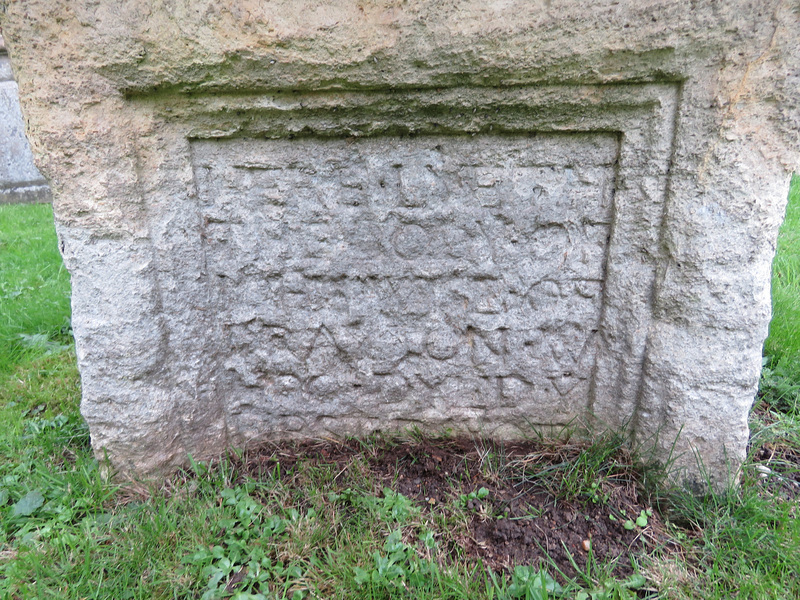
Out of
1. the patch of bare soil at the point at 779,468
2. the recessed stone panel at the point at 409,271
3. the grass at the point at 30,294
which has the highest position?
the recessed stone panel at the point at 409,271

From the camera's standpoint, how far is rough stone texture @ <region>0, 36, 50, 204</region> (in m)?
5.28

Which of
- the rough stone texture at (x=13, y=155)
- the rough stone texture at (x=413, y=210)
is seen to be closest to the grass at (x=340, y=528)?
the rough stone texture at (x=413, y=210)

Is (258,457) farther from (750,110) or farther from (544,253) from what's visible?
(750,110)

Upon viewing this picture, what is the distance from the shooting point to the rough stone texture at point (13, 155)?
5281mm

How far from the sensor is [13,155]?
546 centimetres

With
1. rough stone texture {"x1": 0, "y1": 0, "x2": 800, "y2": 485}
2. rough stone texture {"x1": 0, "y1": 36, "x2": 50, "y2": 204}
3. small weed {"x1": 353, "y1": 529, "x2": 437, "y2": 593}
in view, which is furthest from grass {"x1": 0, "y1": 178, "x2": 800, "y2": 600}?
rough stone texture {"x1": 0, "y1": 36, "x2": 50, "y2": 204}

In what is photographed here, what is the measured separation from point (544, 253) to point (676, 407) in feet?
2.02

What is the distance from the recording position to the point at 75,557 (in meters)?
1.46

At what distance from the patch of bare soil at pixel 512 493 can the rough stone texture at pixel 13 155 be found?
509 cm

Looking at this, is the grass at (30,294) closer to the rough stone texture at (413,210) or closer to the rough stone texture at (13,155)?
the rough stone texture at (13,155)

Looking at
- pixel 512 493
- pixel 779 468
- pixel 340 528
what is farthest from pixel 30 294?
pixel 779 468

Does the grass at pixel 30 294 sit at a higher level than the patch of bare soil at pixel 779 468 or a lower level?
higher

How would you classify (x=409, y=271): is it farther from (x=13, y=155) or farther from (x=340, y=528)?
(x=13, y=155)

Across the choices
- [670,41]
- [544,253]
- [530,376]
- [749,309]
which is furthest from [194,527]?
[670,41]
